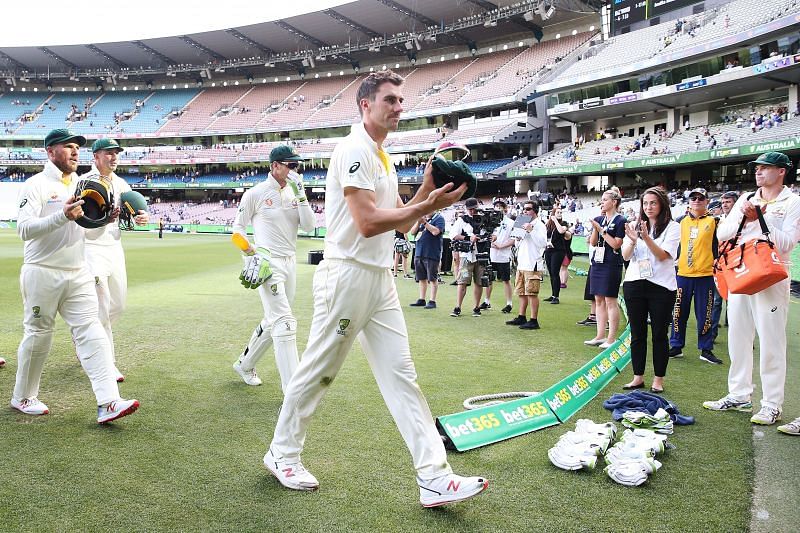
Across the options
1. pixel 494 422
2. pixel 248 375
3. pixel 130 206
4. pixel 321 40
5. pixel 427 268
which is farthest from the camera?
pixel 321 40

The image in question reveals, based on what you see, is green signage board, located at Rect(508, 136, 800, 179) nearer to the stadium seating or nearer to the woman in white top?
the stadium seating

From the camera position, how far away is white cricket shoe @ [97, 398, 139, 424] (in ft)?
14.1

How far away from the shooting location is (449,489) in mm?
3146

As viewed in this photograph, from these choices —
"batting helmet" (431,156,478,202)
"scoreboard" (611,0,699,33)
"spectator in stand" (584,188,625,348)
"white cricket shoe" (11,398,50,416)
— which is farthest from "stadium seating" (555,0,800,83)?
"white cricket shoe" (11,398,50,416)

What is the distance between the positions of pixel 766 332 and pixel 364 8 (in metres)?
53.7

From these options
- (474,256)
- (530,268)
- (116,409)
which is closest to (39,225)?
(116,409)

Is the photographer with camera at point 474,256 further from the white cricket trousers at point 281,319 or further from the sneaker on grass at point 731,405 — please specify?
the sneaker on grass at point 731,405

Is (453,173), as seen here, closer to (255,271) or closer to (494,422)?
(494,422)

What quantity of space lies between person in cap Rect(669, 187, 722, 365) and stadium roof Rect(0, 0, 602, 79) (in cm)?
4555

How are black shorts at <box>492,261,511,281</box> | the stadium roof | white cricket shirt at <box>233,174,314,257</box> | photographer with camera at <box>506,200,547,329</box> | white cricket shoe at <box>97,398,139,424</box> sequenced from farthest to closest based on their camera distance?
the stadium roof, black shorts at <box>492,261,511,281</box>, photographer with camera at <box>506,200,547,329</box>, white cricket shirt at <box>233,174,314,257</box>, white cricket shoe at <box>97,398,139,424</box>

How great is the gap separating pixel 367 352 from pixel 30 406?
120 inches

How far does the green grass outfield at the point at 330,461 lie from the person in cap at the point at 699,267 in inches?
16.3

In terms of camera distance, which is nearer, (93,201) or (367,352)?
(367,352)

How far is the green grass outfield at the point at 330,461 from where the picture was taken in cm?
309
